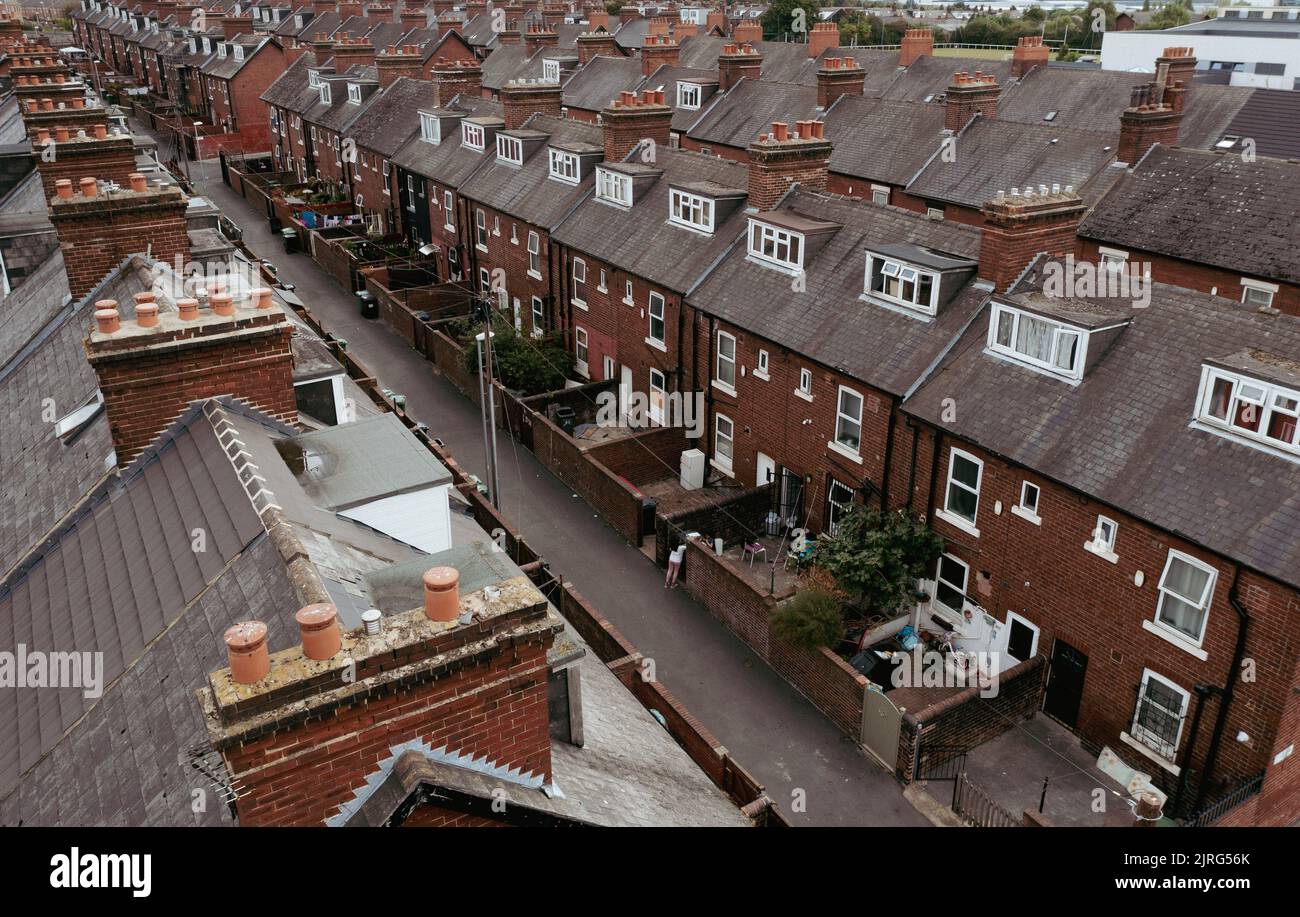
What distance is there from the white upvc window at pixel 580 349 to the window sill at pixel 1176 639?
70.0ft

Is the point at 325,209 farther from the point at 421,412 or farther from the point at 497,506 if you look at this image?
the point at 497,506

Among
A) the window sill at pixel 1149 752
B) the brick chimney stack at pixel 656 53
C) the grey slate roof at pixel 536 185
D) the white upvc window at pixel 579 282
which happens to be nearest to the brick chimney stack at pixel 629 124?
the grey slate roof at pixel 536 185

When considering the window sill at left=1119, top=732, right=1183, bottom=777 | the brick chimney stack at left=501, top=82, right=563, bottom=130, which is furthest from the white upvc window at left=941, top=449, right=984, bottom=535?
the brick chimney stack at left=501, top=82, right=563, bottom=130

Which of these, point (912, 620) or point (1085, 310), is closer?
point (1085, 310)

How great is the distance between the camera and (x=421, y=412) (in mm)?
33000

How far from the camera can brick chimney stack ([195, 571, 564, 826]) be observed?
20.0 feet

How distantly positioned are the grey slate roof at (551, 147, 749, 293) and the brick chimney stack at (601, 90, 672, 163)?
Answer: 3.56 ft

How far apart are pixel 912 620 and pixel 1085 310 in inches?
288

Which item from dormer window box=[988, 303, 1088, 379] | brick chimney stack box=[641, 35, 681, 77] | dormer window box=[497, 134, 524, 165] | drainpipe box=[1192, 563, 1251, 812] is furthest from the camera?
brick chimney stack box=[641, 35, 681, 77]

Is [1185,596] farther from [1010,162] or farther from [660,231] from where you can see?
[1010,162]

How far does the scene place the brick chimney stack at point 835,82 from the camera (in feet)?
147

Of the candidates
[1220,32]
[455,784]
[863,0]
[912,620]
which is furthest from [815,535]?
[863,0]

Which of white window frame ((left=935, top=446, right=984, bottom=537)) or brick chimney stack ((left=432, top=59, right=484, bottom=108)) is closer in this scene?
white window frame ((left=935, top=446, right=984, bottom=537))

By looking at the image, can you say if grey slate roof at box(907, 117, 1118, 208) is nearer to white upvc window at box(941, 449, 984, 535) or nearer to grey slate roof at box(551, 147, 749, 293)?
grey slate roof at box(551, 147, 749, 293)
